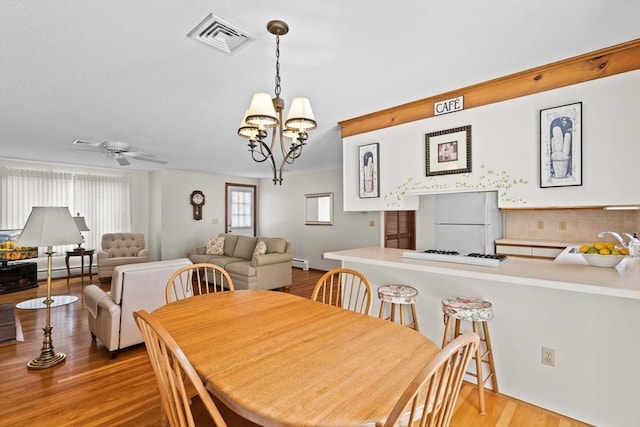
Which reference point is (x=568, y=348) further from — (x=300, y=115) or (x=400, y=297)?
(x=300, y=115)

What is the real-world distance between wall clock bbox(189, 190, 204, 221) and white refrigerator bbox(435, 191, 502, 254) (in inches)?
202

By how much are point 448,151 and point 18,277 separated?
6.62 meters

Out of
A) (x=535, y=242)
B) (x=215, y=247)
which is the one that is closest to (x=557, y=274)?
(x=535, y=242)

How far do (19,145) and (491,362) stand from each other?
6190mm

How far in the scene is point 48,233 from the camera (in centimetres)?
246

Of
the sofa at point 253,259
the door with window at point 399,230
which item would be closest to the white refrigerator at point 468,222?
the door with window at point 399,230

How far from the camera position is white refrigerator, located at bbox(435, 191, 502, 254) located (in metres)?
3.84

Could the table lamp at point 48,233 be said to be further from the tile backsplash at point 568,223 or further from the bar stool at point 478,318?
the tile backsplash at point 568,223

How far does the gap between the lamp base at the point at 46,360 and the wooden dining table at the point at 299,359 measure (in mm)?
1713

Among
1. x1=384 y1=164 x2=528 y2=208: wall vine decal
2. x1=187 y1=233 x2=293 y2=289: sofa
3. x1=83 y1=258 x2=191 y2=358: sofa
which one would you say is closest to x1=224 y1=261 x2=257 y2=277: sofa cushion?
x1=187 y1=233 x2=293 y2=289: sofa

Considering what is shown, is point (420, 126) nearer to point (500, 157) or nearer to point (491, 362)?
point (500, 157)

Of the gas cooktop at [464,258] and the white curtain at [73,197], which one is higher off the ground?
the white curtain at [73,197]

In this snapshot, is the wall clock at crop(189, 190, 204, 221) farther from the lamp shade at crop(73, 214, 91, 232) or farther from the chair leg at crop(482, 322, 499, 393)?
the chair leg at crop(482, 322, 499, 393)

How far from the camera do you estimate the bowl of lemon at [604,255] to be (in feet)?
6.41
